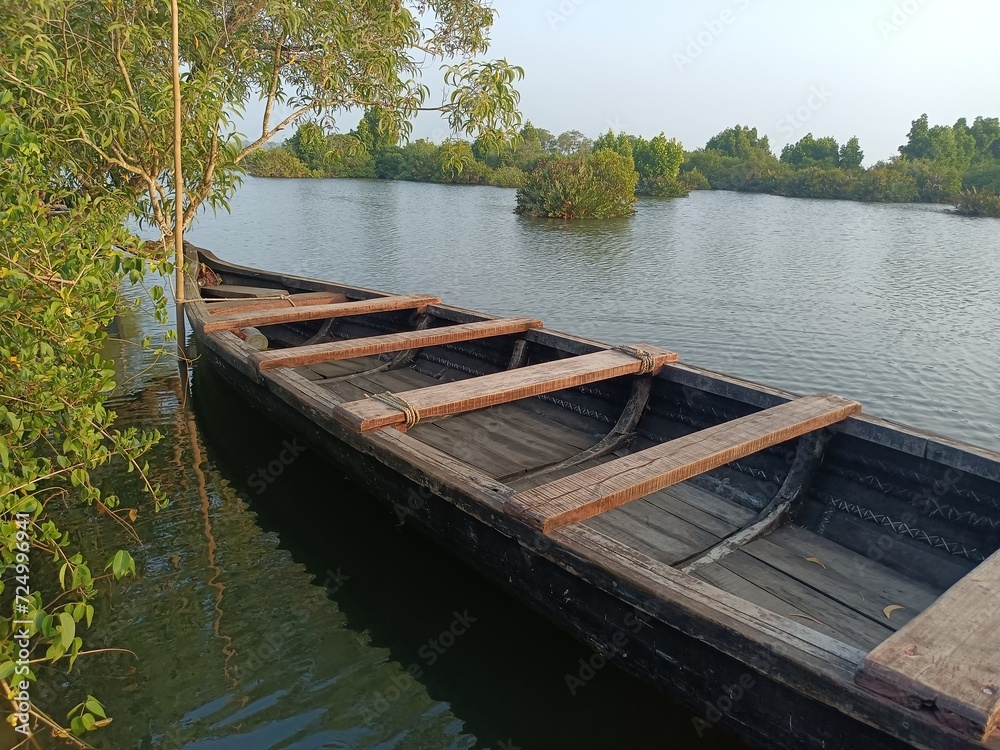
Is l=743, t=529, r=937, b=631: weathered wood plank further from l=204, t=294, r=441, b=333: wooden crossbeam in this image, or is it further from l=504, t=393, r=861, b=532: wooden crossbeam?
l=204, t=294, r=441, b=333: wooden crossbeam

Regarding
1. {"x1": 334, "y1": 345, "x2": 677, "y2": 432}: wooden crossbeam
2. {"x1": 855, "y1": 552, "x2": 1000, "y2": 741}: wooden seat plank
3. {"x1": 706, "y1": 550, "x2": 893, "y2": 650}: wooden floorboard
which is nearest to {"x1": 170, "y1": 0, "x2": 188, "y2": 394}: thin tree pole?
{"x1": 334, "y1": 345, "x2": 677, "y2": 432}: wooden crossbeam

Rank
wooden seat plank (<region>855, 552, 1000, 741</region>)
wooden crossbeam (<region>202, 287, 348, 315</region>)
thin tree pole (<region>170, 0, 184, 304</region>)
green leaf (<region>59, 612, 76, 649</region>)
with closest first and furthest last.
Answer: wooden seat plank (<region>855, 552, 1000, 741</region>)
green leaf (<region>59, 612, 76, 649</region>)
thin tree pole (<region>170, 0, 184, 304</region>)
wooden crossbeam (<region>202, 287, 348, 315</region>)

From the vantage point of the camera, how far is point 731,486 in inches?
173

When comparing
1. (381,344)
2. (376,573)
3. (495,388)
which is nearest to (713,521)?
(495,388)

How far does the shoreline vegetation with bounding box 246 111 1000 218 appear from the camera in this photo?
31.5 metres

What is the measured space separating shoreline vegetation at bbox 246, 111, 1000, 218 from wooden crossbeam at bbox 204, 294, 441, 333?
23.9m

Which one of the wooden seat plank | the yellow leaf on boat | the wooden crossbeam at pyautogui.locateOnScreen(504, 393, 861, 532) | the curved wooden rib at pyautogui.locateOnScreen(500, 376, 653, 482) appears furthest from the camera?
the curved wooden rib at pyautogui.locateOnScreen(500, 376, 653, 482)

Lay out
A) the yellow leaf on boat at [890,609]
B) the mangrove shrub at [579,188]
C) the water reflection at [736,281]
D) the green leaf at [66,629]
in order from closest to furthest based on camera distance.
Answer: the green leaf at [66,629], the yellow leaf on boat at [890,609], the water reflection at [736,281], the mangrove shrub at [579,188]

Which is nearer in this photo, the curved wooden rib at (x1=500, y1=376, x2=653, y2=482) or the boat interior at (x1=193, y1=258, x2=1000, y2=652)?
the boat interior at (x1=193, y1=258, x2=1000, y2=652)

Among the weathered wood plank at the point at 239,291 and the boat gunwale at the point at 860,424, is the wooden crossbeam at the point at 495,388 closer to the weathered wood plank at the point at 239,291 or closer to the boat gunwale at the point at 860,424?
the boat gunwale at the point at 860,424

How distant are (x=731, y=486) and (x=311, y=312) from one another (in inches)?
179

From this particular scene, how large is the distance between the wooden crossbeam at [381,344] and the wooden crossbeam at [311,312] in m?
1.10

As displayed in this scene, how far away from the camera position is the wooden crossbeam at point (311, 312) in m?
6.74

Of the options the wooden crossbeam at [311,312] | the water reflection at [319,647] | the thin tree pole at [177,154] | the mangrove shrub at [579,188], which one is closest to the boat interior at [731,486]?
the water reflection at [319,647]
